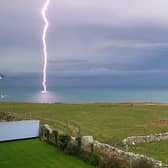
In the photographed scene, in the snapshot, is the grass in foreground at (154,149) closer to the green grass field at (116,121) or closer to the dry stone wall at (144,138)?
the green grass field at (116,121)

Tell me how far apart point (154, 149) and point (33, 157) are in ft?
39.5

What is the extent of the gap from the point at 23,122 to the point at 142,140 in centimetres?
1220

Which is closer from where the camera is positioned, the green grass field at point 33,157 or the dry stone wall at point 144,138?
the green grass field at point 33,157

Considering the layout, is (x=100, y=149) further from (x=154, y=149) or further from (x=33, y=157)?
(x=154, y=149)

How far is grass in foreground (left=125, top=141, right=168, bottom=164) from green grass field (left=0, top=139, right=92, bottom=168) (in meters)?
7.03

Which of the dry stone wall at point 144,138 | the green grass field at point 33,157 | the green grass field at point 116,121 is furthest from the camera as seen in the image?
the green grass field at point 116,121

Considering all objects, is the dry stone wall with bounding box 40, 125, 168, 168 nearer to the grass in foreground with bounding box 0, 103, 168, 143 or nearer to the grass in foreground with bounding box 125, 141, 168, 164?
the grass in foreground with bounding box 125, 141, 168, 164

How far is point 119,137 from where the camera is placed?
44.6 meters

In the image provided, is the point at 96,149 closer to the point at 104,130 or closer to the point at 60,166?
the point at 60,166

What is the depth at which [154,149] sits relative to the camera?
4062 centimetres

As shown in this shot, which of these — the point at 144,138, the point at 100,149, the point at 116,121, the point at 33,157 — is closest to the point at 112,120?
the point at 116,121

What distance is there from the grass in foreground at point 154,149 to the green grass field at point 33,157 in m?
7.03

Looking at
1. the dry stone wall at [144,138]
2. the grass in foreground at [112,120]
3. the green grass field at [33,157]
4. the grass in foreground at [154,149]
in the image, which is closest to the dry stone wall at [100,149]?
the green grass field at [33,157]

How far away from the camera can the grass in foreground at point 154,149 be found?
36.8 meters
